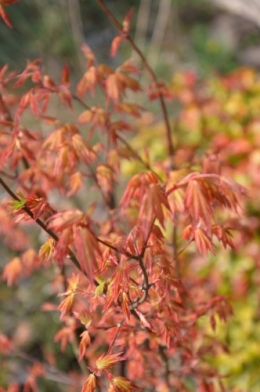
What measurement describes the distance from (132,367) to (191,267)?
1.42m

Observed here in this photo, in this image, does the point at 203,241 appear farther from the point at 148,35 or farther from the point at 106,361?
the point at 148,35

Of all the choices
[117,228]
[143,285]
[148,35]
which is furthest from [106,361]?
[148,35]

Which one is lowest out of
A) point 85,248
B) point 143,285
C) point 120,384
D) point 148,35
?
point 120,384

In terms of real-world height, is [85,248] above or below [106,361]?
above

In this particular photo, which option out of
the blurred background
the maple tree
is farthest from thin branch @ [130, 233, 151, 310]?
the blurred background

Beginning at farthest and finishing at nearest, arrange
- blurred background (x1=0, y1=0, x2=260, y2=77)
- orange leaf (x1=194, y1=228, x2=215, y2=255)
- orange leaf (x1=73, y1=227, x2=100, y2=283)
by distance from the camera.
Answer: blurred background (x1=0, y1=0, x2=260, y2=77) < orange leaf (x1=194, y1=228, x2=215, y2=255) < orange leaf (x1=73, y1=227, x2=100, y2=283)

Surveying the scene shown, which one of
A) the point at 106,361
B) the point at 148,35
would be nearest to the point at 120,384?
the point at 106,361

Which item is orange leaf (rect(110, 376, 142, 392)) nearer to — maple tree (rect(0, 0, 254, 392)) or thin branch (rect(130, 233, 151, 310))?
maple tree (rect(0, 0, 254, 392))

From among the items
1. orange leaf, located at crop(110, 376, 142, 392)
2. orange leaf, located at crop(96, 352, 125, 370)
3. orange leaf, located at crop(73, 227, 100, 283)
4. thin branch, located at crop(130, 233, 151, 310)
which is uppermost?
orange leaf, located at crop(73, 227, 100, 283)

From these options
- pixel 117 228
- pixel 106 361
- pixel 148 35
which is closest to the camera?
pixel 106 361

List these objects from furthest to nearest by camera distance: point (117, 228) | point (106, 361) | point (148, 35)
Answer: point (148, 35), point (117, 228), point (106, 361)

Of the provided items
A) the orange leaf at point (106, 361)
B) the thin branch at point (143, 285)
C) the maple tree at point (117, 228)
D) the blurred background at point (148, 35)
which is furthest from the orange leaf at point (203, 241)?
the blurred background at point (148, 35)

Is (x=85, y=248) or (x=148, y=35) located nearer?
(x=85, y=248)

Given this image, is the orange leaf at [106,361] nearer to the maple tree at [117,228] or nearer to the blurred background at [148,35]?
the maple tree at [117,228]
